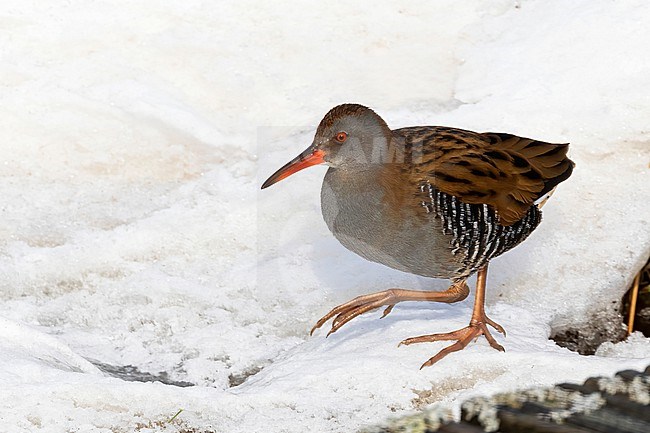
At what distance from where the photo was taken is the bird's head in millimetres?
4668

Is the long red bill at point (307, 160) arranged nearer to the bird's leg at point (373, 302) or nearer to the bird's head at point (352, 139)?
the bird's head at point (352, 139)

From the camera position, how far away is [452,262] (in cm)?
453

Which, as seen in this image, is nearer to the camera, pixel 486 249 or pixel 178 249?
pixel 486 249

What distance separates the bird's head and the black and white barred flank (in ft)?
1.09

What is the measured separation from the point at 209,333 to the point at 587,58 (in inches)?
142

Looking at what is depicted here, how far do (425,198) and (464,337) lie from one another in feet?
2.22

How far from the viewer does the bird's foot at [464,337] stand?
13.9 feet

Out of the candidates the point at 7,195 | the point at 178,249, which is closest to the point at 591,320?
the point at 178,249

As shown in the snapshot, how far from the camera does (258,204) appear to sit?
5.99 metres

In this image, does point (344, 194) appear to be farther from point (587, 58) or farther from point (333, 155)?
point (587, 58)

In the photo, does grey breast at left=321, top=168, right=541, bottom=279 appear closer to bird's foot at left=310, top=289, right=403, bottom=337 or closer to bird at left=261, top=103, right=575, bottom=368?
A: bird at left=261, top=103, right=575, bottom=368

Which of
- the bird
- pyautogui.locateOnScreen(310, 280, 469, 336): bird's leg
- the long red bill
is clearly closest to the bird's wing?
the bird

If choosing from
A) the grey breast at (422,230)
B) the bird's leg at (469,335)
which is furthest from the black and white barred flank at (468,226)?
the bird's leg at (469,335)

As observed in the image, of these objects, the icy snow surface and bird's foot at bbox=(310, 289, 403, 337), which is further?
bird's foot at bbox=(310, 289, 403, 337)
